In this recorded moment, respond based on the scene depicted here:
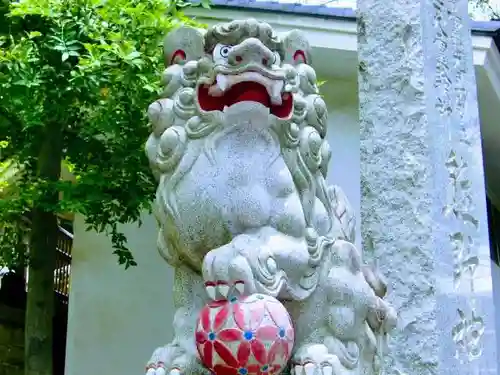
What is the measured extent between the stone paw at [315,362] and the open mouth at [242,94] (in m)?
0.75

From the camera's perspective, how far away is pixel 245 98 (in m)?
2.34

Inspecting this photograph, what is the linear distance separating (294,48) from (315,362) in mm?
1122

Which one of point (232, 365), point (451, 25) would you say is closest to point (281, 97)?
point (232, 365)

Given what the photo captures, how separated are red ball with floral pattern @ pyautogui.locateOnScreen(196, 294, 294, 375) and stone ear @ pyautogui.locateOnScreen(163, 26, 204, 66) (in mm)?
950

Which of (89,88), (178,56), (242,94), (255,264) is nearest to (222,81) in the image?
(242,94)

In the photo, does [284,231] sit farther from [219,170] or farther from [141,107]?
[141,107]

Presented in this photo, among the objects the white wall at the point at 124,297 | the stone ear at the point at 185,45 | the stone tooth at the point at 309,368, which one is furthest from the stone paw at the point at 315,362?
the white wall at the point at 124,297

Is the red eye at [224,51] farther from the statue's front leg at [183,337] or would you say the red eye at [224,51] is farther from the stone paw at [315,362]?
the stone paw at [315,362]

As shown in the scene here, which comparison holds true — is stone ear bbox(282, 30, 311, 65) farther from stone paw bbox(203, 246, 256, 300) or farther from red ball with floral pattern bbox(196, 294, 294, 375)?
red ball with floral pattern bbox(196, 294, 294, 375)

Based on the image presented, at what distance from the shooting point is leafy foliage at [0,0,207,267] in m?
4.12

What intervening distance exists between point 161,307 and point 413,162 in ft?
10.2

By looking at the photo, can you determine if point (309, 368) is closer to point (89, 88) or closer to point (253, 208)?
point (253, 208)

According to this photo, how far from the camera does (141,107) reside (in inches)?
173

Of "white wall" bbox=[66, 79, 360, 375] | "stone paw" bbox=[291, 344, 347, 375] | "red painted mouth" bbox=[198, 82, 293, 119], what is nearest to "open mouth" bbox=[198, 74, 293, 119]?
"red painted mouth" bbox=[198, 82, 293, 119]
